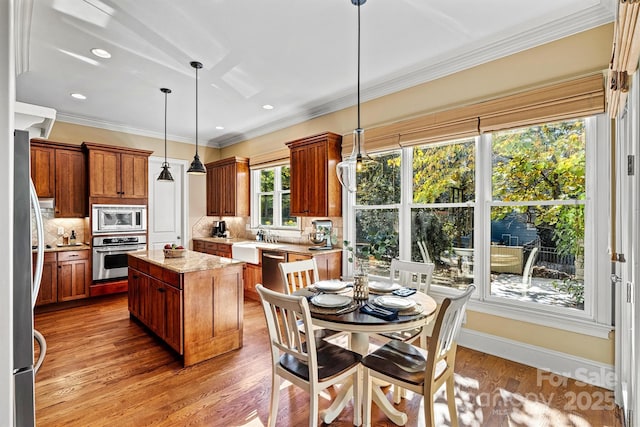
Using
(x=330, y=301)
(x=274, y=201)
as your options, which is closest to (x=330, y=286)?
(x=330, y=301)

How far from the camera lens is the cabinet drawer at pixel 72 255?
4.59 metres

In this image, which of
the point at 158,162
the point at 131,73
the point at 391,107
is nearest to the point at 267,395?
the point at 391,107

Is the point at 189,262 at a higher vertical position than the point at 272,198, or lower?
lower

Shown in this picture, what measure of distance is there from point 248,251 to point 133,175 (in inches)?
95.7

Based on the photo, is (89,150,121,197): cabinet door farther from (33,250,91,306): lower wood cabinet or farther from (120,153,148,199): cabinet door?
(33,250,91,306): lower wood cabinet

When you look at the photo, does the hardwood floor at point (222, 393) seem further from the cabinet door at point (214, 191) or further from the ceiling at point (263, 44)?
the cabinet door at point (214, 191)

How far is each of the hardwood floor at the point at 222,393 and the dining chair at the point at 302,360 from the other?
39cm

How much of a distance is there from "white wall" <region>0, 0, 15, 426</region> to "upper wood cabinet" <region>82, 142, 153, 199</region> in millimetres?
4669

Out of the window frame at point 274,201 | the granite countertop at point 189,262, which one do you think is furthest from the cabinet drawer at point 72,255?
the window frame at point 274,201

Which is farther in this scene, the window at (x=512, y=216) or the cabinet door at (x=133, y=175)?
the cabinet door at (x=133, y=175)

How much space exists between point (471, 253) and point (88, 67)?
4485mm

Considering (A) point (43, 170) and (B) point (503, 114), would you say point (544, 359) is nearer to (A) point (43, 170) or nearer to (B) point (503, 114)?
(B) point (503, 114)

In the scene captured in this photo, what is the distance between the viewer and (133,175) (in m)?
5.37

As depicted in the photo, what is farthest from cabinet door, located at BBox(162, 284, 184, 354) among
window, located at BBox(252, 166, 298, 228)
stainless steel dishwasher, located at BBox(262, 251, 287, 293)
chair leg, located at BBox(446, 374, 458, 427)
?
window, located at BBox(252, 166, 298, 228)
